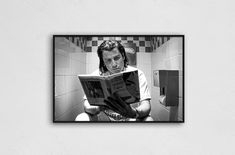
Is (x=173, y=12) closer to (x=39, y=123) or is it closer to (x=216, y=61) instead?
(x=216, y=61)

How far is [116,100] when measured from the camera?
183cm

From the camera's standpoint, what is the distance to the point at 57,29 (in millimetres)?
1883

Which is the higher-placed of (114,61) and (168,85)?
(114,61)

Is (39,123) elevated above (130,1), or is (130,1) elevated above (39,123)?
(130,1)

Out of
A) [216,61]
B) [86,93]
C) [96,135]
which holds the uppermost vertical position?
[216,61]

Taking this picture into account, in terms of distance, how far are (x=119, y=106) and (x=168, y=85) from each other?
363mm

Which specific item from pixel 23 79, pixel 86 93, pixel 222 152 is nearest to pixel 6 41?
pixel 23 79

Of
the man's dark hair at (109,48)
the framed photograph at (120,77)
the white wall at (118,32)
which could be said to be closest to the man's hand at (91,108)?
the framed photograph at (120,77)

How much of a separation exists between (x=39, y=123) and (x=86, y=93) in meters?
0.39

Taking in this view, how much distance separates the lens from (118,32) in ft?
6.17

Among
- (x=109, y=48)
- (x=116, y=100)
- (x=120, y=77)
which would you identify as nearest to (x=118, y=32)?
(x=109, y=48)

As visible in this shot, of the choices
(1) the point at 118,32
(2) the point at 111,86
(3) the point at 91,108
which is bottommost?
(3) the point at 91,108

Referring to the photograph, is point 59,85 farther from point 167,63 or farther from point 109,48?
point 167,63

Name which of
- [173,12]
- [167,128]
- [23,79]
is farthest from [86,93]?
[173,12]
